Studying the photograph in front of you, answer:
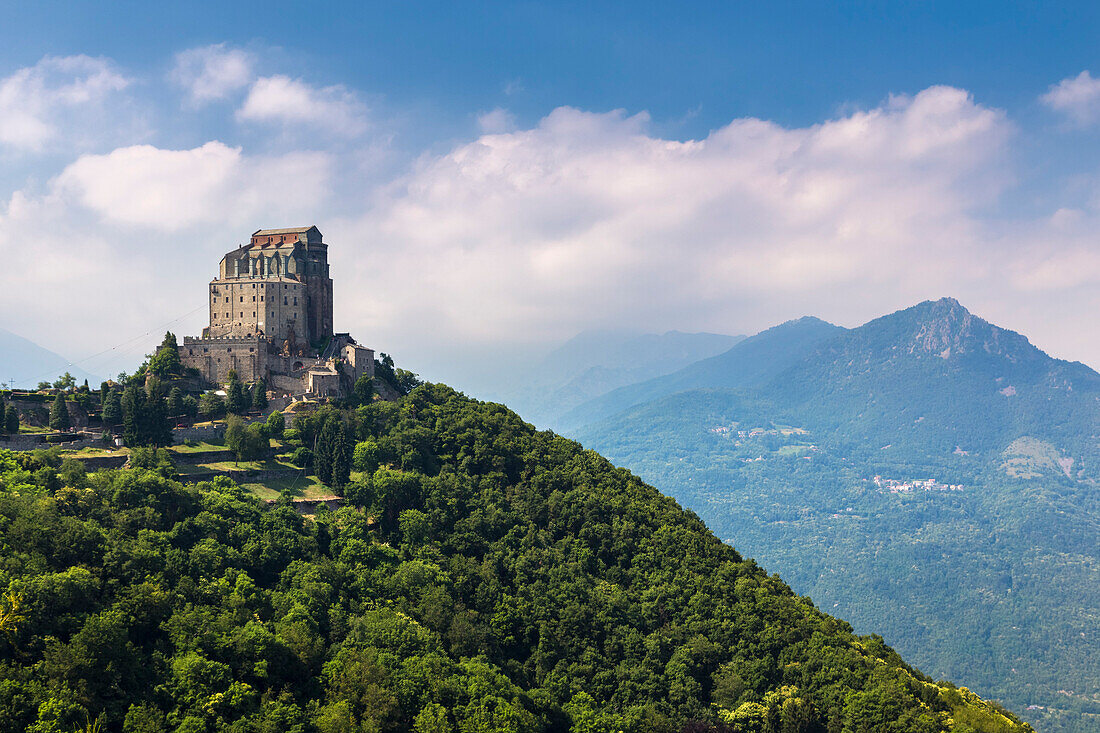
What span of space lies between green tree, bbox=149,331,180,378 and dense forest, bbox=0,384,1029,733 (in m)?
18.9

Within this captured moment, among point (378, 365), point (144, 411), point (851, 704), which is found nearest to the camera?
point (851, 704)

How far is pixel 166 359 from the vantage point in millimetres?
93562

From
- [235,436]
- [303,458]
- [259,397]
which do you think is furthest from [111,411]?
[303,458]

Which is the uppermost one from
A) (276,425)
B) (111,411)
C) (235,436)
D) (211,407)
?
(211,407)

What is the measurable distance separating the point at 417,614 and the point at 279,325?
47227 millimetres

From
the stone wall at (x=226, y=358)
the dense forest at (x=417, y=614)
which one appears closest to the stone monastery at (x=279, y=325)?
the stone wall at (x=226, y=358)

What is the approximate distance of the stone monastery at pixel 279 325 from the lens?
9612 centimetres

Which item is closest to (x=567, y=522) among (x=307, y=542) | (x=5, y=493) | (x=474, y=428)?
(x=474, y=428)

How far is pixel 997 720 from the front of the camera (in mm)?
61625

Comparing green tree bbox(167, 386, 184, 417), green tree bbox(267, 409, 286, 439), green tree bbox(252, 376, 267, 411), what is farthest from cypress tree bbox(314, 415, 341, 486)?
green tree bbox(167, 386, 184, 417)

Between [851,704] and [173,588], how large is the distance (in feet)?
152

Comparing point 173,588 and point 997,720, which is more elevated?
point 173,588

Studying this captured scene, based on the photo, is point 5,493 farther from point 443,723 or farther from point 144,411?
point 443,723

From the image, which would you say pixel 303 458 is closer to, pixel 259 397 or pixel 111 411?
pixel 259 397
